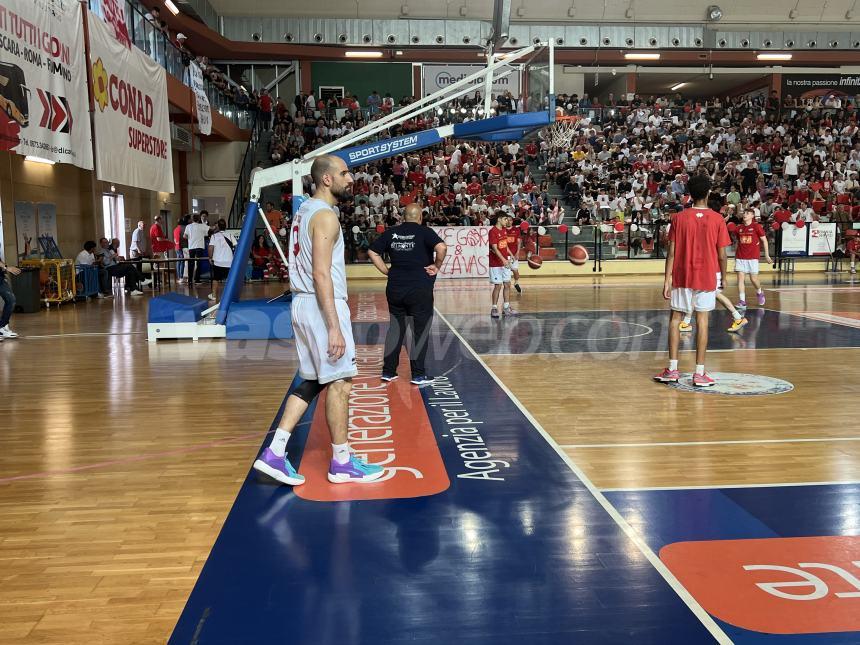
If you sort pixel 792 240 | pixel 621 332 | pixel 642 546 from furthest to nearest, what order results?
pixel 792 240 < pixel 621 332 < pixel 642 546

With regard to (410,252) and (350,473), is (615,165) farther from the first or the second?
(350,473)

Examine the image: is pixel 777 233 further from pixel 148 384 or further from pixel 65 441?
pixel 65 441

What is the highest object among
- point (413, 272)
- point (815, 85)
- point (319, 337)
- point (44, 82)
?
point (815, 85)

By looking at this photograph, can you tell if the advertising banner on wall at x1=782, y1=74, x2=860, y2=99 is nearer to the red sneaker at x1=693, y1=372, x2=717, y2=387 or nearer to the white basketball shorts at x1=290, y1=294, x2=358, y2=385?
the red sneaker at x1=693, y1=372, x2=717, y2=387

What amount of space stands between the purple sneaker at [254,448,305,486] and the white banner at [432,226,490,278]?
1838cm

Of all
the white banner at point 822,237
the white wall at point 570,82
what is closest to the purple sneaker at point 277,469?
the white banner at point 822,237

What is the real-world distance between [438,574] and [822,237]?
23907 mm

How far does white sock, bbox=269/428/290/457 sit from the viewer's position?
459 centimetres

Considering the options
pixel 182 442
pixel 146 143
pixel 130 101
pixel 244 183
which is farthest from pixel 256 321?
pixel 244 183

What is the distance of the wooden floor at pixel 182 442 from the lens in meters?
3.42

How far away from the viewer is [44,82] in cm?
1334

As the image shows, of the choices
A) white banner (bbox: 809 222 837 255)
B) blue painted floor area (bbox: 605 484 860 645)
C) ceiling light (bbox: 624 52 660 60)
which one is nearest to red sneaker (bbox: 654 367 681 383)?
blue painted floor area (bbox: 605 484 860 645)

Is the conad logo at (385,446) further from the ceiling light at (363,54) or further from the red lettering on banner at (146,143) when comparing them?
the ceiling light at (363,54)

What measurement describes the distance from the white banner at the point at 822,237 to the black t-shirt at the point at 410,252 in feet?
65.5
